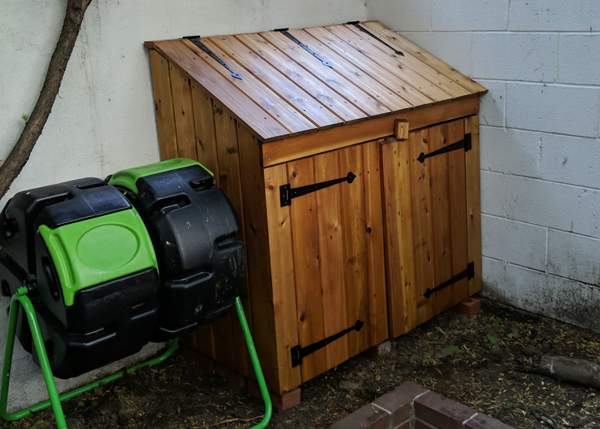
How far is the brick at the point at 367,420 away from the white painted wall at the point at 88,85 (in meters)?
1.38

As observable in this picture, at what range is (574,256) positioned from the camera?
145 inches

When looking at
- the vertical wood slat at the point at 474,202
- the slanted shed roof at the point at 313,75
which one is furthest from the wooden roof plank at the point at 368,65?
the vertical wood slat at the point at 474,202

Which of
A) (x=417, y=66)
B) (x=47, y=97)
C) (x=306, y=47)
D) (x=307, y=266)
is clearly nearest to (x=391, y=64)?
(x=417, y=66)

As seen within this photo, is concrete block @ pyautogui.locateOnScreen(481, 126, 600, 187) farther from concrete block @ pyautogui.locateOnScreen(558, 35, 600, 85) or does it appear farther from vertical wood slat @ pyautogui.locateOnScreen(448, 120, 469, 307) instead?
concrete block @ pyautogui.locateOnScreen(558, 35, 600, 85)

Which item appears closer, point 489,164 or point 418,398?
point 418,398

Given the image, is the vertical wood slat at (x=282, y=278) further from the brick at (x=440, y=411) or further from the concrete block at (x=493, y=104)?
the concrete block at (x=493, y=104)

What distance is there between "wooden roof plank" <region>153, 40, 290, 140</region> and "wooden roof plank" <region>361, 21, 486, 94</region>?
1.26 metres

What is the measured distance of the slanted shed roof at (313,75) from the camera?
3035mm

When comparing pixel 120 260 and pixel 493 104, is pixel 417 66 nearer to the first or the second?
pixel 493 104

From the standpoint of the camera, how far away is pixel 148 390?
135 inches

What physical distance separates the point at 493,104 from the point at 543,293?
1035 millimetres

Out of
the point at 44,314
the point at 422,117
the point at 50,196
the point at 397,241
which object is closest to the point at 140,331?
the point at 44,314

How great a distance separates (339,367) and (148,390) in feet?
3.01

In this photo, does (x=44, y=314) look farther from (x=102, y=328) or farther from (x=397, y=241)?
(x=397, y=241)
